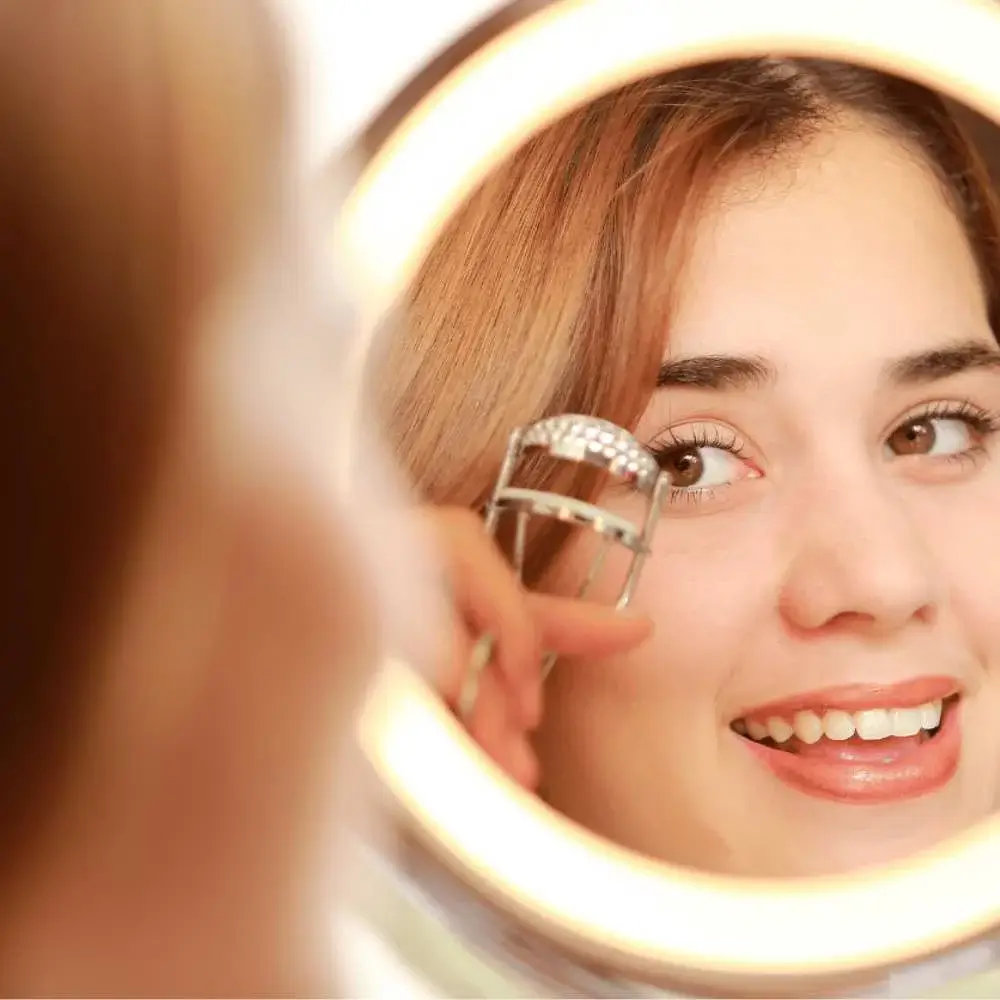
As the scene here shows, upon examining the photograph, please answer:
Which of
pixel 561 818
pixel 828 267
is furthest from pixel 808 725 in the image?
pixel 828 267

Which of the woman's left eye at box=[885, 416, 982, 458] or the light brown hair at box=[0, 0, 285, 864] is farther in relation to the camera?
the woman's left eye at box=[885, 416, 982, 458]

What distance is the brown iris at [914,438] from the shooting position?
64 cm

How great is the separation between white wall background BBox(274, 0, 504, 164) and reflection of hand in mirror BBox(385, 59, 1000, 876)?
Answer: 10cm

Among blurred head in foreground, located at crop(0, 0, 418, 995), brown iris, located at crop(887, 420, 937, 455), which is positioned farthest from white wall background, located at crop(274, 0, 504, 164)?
brown iris, located at crop(887, 420, 937, 455)

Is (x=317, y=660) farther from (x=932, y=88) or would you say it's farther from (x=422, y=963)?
(x=932, y=88)

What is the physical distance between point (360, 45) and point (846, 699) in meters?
0.51

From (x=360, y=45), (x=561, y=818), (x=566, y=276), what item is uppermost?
(x=360, y=45)

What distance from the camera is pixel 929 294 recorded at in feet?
2.13

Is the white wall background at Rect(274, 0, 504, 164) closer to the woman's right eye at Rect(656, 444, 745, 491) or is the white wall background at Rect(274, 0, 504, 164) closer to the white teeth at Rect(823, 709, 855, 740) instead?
the woman's right eye at Rect(656, 444, 745, 491)

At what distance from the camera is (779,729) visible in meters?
0.63

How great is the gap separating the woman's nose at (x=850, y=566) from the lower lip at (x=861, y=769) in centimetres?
8

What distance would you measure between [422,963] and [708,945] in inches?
6.7

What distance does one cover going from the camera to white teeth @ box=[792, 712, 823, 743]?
0.63 m

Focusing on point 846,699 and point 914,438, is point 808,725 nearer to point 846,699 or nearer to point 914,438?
point 846,699
